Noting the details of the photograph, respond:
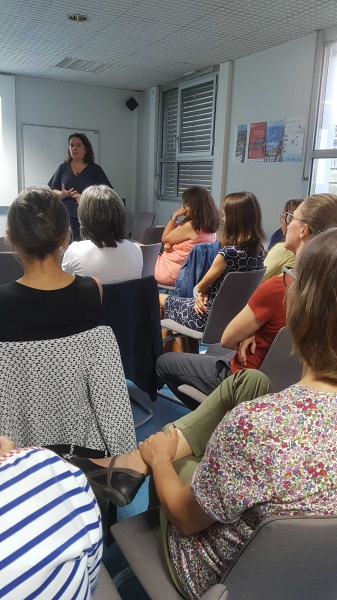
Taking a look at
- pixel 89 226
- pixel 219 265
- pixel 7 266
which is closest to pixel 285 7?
pixel 219 265

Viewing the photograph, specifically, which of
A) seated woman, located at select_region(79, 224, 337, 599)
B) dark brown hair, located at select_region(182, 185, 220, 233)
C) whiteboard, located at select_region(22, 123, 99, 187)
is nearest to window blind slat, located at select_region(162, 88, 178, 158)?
whiteboard, located at select_region(22, 123, 99, 187)

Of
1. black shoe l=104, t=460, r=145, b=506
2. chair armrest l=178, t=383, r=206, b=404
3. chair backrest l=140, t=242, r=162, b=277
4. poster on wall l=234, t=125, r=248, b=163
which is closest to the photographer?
black shoe l=104, t=460, r=145, b=506

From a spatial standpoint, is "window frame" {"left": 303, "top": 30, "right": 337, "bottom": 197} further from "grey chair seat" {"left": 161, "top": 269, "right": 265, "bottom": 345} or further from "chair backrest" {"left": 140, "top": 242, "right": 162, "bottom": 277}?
"grey chair seat" {"left": 161, "top": 269, "right": 265, "bottom": 345}

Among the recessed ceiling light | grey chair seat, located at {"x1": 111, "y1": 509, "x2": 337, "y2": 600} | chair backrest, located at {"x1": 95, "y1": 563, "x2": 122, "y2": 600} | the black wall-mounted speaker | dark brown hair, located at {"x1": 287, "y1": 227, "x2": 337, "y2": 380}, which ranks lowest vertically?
chair backrest, located at {"x1": 95, "y1": 563, "x2": 122, "y2": 600}

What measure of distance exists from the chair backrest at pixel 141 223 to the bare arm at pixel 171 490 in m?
5.42

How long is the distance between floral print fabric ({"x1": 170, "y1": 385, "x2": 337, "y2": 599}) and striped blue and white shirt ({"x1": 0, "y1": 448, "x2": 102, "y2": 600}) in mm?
303

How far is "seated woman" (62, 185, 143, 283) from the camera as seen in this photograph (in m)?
2.20

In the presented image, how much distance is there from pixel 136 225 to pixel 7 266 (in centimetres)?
447

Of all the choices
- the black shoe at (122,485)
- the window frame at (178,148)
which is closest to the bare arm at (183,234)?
the black shoe at (122,485)

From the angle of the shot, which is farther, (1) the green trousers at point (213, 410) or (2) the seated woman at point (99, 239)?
(2) the seated woman at point (99, 239)

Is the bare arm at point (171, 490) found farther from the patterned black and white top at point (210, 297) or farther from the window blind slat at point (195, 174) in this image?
the window blind slat at point (195, 174)

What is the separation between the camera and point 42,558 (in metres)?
0.39

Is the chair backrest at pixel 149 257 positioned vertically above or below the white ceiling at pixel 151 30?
below

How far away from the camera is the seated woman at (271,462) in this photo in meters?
0.69
